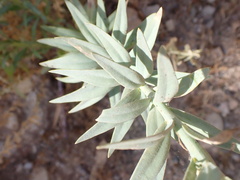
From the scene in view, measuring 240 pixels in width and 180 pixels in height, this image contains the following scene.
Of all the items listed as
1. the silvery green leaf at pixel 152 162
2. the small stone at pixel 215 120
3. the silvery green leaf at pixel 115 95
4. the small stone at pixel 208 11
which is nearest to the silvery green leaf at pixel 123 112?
the silvery green leaf at pixel 152 162

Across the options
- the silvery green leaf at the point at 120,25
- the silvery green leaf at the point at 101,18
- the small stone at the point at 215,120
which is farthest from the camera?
the small stone at the point at 215,120

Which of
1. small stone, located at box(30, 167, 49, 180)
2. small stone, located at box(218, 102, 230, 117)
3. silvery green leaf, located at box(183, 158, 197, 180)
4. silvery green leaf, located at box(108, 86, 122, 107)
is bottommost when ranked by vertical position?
small stone, located at box(30, 167, 49, 180)

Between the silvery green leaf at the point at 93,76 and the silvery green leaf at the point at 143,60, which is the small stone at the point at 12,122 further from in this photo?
the silvery green leaf at the point at 143,60

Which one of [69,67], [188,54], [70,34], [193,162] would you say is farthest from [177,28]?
[193,162]

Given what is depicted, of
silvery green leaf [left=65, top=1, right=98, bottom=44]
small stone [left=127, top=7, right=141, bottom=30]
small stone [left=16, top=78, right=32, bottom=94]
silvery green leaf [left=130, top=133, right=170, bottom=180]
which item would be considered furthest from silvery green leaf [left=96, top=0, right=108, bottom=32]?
small stone [left=16, top=78, right=32, bottom=94]

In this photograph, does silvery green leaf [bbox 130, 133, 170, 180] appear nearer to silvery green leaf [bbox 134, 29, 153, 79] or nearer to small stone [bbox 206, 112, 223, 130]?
silvery green leaf [bbox 134, 29, 153, 79]

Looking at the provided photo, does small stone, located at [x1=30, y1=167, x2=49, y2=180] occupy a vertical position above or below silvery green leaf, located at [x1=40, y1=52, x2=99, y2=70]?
below
